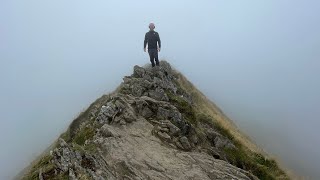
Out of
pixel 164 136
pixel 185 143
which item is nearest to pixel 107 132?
pixel 164 136

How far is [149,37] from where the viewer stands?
1304 inches

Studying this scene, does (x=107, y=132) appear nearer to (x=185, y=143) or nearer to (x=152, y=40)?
(x=185, y=143)

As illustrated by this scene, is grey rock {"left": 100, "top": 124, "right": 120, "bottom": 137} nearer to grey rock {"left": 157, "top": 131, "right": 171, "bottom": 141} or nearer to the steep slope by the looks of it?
the steep slope

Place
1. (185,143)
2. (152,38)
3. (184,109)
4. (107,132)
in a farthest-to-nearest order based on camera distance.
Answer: (152,38), (184,109), (185,143), (107,132)

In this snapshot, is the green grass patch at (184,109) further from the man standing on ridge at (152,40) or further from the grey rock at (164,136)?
the man standing on ridge at (152,40)

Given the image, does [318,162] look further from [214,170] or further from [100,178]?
[100,178]

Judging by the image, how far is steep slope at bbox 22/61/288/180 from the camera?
17.7m

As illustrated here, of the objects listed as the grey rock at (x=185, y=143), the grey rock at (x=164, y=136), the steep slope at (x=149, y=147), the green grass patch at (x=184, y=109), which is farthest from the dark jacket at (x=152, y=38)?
the grey rock at (x=185, y=143)

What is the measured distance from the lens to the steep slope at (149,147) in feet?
58.0

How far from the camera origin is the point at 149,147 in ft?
69.7

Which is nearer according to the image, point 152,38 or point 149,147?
point 149,147

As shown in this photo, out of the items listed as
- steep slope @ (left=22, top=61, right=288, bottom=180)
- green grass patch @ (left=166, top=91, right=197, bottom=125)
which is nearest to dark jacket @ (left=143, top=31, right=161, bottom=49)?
steep slope @ (left=22, top=61, right=288, bottom=180)

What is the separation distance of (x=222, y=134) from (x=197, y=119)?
1.76 meters

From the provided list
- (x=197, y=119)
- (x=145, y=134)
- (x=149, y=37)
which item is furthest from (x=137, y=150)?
(x=149, y=37)
